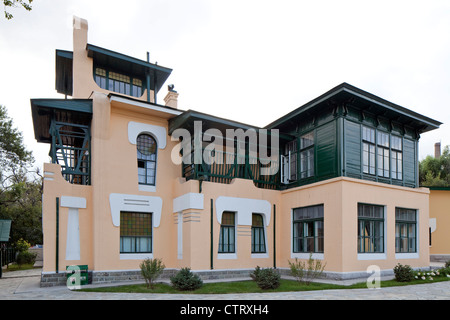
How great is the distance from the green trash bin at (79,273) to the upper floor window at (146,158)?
412 cm

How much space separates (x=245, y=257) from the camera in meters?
15.7

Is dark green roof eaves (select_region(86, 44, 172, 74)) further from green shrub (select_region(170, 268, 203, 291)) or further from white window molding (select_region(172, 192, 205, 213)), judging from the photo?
green shrub (select_region(170, 268, 203, 291))

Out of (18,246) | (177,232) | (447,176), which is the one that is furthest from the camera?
(447,176)

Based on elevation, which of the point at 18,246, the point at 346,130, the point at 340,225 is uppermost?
the point at 346,130

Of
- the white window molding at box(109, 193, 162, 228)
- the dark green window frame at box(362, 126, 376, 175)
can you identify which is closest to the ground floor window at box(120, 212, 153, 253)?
the white window molding at box(109, 193, 162, 228)

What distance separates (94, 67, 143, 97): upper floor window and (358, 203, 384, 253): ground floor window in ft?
39.4

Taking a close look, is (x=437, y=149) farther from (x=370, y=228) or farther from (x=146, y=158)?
(x=146, y=158)

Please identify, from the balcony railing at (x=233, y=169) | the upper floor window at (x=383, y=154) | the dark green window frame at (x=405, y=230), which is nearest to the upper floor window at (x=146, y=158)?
the balcony railing at (x=233, y=169)

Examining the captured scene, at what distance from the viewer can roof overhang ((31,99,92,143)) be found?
47.2 ft

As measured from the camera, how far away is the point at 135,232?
1519 centimetres

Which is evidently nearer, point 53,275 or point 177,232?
point 53,275

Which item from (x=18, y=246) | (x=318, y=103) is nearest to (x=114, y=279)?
(x=318, y=103)

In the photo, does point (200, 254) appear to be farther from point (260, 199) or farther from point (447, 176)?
point (447, 176)
